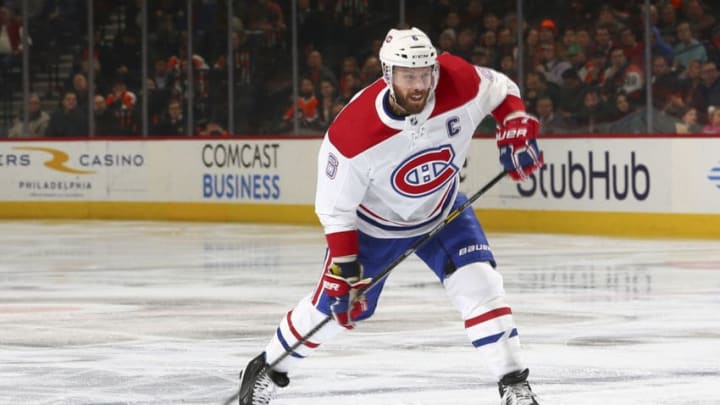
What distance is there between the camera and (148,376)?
618cm

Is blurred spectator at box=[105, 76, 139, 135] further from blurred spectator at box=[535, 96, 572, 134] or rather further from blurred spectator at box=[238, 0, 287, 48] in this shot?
blurred spectator at box=[535, 96, 572, 134]

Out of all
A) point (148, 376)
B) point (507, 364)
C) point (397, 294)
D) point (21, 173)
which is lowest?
point (21, 173)

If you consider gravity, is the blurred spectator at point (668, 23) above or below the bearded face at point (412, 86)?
below

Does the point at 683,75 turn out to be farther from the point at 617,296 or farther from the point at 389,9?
the point at 617,296

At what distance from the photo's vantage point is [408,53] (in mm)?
4816

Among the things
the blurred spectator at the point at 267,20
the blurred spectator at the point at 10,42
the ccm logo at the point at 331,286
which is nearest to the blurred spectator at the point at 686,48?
the blurred spectator at the point at 267,20

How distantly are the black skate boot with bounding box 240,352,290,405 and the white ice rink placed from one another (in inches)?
8.5

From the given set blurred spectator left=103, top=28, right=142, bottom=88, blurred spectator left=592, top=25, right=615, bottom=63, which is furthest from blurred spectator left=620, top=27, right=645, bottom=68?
blurred spectator left=103, top=28, right=142, bottom=88

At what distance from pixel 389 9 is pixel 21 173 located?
4934 millimetres

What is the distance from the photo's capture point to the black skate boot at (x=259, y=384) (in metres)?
5.31

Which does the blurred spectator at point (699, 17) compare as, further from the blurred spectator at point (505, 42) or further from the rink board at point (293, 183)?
the blurred spectator at point (505, 42)

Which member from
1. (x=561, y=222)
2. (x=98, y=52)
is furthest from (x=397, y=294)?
(x=98, y=52)

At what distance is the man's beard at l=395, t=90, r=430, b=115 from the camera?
4.84m

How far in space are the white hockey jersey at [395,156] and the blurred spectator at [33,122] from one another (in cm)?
1362
